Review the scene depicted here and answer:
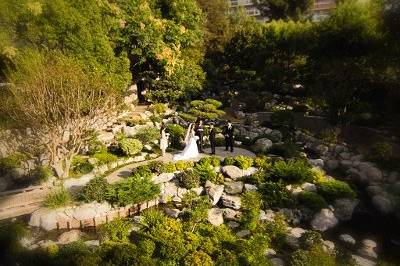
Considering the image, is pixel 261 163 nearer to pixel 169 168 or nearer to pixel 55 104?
pixel 169 168

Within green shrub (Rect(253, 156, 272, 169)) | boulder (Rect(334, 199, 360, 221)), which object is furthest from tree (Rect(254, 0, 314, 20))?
boulder (Rect(334, 199, 360, 221))

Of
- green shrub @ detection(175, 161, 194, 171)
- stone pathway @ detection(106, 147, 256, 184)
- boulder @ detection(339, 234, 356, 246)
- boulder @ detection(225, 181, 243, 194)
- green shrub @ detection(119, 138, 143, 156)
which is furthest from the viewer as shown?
green shrub @ detection(119, 138, 143, 156)

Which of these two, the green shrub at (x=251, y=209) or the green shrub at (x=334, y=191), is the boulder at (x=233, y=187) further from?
the green shrub at (x=334, y=191)

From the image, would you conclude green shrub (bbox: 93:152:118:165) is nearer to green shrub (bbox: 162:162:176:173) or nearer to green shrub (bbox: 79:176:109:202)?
green shrub (bbox: 162:162:176:173)

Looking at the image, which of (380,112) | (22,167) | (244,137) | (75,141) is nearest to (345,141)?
(380,112)

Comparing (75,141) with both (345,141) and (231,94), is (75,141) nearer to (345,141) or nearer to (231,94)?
(345,141)

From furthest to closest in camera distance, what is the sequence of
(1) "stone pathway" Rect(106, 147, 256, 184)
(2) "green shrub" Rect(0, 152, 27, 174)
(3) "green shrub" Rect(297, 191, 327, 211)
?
(1) "stone pathway" Rect(106, 147, 256, 184) < (2) "green shrub" Rect(0, 152, 27, 174) < (3) "green shrub" Rect(297, 191, 327, 211)

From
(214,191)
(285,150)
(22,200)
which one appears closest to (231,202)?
(214,191)
